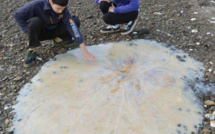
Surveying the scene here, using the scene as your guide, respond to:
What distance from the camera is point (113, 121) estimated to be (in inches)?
85.1

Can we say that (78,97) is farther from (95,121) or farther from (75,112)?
(95,121)

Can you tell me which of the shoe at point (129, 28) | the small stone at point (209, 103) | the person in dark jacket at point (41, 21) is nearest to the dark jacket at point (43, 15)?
the person in dark jacket at point (41, 21)

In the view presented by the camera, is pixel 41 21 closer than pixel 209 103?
No

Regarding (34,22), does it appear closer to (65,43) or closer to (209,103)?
(65,43)

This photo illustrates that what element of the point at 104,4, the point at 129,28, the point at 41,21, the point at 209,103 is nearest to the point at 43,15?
the point at 41,21

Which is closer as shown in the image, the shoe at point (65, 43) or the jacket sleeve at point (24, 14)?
the jacket sleeve at point (24, 14)

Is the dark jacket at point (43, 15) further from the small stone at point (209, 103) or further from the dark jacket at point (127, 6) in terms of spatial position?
the small stone at point (209, 103)

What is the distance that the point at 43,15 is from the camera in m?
2.89

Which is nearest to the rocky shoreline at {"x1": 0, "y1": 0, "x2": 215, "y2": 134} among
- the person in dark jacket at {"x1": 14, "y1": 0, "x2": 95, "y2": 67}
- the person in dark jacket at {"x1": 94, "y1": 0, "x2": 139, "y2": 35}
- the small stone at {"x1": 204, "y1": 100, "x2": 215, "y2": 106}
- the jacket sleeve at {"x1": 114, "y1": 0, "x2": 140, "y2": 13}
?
the small stone at {"x1": 204, "y1": 100, "x2": 215, "y2": 106}

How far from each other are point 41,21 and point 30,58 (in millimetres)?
452

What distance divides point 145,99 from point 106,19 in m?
1.45

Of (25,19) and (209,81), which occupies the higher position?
(25,19)

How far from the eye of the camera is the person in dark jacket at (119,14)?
129 inches

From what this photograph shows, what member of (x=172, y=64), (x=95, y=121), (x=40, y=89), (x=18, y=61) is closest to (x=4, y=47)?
(x=18, y=61)
